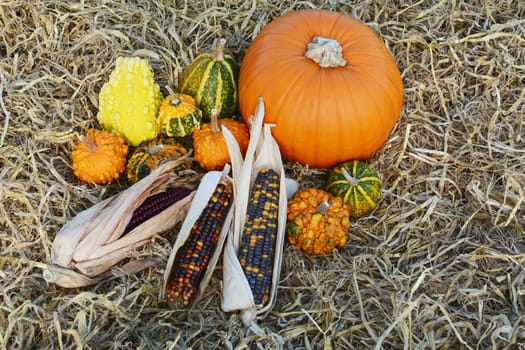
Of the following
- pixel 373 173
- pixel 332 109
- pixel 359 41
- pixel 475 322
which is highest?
pixel 359 41

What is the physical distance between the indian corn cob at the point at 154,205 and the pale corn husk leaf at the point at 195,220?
18 centimetres

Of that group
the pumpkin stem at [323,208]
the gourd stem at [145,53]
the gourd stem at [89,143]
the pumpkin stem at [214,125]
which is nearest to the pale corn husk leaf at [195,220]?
the pumpkin stem at [214,125]

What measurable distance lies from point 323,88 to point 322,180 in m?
0.65

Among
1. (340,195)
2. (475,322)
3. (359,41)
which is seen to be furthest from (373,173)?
(475,322)

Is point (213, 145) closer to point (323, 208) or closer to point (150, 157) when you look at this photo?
point (150, 157)

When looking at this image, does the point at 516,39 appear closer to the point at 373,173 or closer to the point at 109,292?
the point at 373,173

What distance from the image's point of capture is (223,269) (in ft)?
9.70

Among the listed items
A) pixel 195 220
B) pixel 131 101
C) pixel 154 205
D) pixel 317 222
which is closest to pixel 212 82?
pixel 131 101

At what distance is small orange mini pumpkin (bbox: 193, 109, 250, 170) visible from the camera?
3.39 meters

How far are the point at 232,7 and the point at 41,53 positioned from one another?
57.4 inches

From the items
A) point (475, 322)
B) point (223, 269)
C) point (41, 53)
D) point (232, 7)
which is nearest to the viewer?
point (475, 322)

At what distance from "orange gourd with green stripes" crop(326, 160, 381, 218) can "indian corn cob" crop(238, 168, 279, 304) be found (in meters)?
0.41

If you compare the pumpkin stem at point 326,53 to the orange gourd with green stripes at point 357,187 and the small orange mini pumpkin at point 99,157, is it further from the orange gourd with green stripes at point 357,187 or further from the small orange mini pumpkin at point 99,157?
the small orange mini pumpkin at point 99,157

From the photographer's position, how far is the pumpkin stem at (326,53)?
3.29 meters
